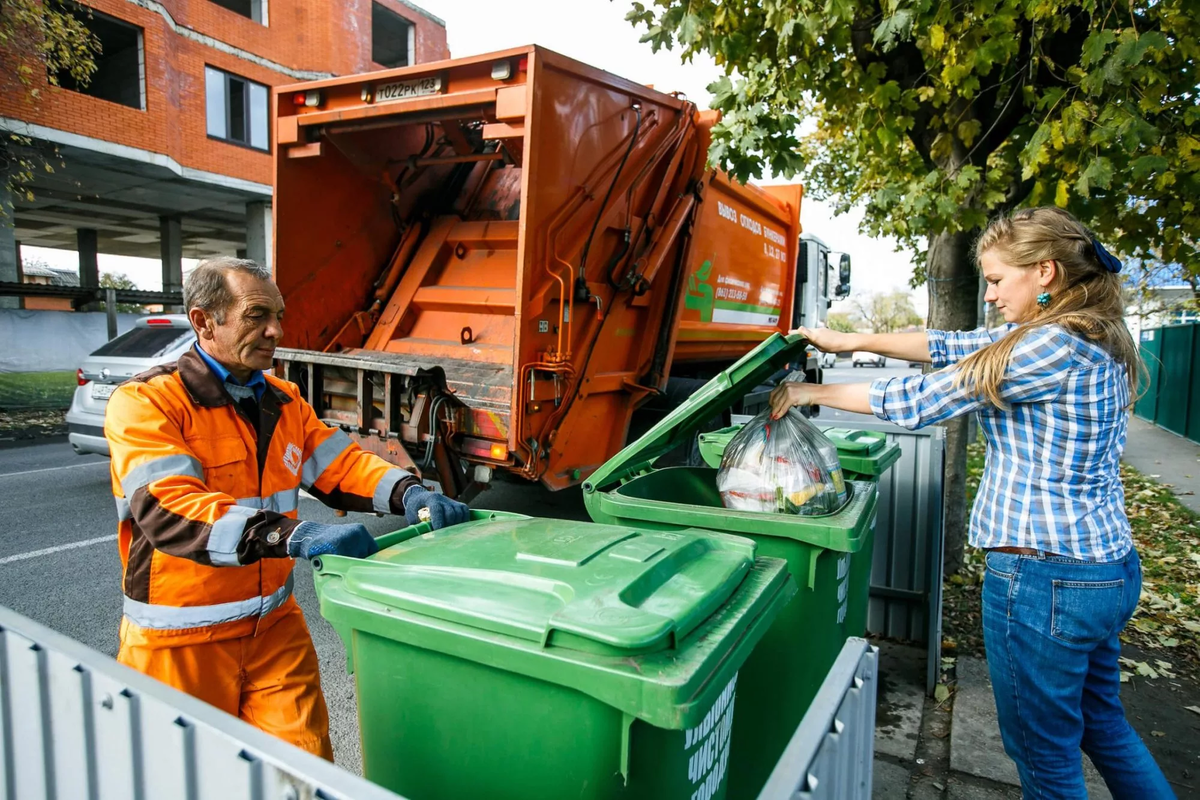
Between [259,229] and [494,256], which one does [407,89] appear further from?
[259,229]

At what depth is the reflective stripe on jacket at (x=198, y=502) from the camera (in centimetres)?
148

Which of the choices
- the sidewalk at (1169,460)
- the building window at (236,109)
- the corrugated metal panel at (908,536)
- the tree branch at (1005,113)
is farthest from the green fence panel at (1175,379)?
the building window at (236,109)

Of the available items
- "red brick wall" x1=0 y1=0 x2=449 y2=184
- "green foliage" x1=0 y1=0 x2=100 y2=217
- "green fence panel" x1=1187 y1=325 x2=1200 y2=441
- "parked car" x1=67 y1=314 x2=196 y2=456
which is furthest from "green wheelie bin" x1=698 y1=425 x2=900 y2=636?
"red brick wall" x1=0 y1=0 x2=449 y2=184

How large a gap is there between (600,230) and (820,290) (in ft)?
16.9

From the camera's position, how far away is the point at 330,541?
4.77 feet

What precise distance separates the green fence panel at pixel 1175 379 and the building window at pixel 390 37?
54.9 feet

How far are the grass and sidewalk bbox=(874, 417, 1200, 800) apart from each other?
12.0 m

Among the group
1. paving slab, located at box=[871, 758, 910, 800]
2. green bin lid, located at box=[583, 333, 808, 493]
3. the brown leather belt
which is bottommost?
paving slab, located at box=[871, 758, 910, 800]

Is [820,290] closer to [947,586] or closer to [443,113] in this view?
[947,586]

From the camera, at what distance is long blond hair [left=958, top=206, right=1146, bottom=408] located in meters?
1.65

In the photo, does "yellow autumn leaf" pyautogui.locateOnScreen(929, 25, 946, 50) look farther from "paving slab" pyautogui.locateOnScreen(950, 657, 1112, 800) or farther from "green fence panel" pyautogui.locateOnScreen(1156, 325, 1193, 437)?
"green fence panel" pyautogui.locateOnScreen(1156, 325, 1193, 437)

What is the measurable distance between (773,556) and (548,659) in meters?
1.03

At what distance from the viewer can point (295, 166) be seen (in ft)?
14.5

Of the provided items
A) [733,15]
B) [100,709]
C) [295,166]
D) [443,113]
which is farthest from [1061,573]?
[295,166]
